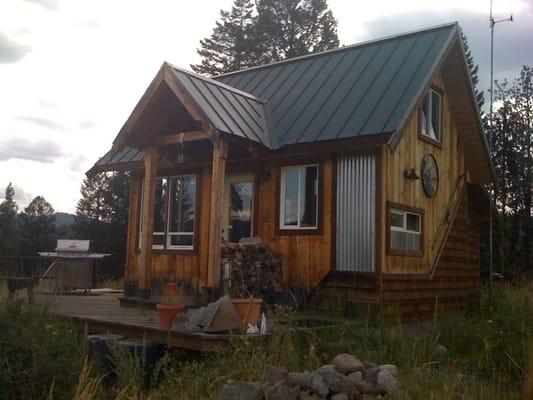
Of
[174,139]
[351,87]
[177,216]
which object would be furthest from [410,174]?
[177,216]

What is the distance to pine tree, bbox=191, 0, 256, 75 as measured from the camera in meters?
39.4

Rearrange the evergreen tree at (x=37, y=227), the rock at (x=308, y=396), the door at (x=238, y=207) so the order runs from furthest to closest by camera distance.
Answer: the evergreen tree at (x=37, y=227) → the door at (x=238, y=207) → the rock at (x=308, y=396)

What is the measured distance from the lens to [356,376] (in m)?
5.97

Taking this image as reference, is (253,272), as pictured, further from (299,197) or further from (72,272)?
(72,272)

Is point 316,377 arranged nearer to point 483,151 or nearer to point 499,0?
point 483,151

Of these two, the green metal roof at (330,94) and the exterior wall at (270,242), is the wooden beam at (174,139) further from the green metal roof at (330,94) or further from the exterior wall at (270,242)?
the exterior wall at (270,242)

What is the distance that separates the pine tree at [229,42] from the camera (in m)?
39.4

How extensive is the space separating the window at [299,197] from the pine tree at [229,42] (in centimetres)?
2849

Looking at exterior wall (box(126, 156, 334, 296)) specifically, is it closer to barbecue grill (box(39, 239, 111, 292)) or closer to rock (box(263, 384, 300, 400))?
barbecue grill (box(39, 239, 111, 292))

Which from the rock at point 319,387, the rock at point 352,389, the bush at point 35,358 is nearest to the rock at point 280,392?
the rock at point 319,387

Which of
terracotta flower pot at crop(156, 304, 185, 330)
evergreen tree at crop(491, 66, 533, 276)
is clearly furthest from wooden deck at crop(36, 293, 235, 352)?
evergreen tree at crop(491, 66, 533, 276)

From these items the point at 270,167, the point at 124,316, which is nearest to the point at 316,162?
the point at 270,167

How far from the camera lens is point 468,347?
27.0 feet

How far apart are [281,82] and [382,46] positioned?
2.40 meters
